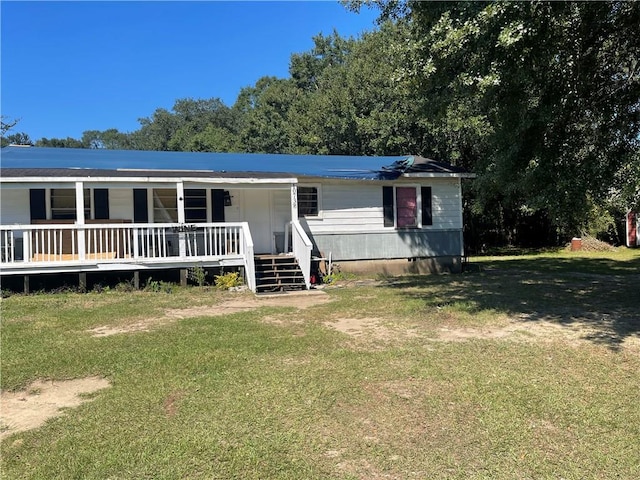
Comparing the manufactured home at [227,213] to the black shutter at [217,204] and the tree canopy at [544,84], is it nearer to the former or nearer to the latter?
the black shutter at [217,204]

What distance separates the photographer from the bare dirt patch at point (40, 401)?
3.96 m

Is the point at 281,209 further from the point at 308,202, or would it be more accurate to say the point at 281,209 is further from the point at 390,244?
the point at 390,244

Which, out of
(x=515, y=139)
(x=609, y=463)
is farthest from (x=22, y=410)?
(x=515, y=139)

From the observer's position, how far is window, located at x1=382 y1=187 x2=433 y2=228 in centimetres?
1452

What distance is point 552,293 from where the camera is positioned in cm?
1019

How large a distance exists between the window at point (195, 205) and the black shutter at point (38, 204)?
3516 mm

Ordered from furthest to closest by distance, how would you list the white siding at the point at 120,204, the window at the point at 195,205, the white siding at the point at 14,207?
1. the window at the point at 195,205
2. the white siding at the point at 120,204
3. the white siding at the point at 14,207

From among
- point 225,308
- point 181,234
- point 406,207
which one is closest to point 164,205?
point 181,234

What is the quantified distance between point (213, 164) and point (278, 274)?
440cm

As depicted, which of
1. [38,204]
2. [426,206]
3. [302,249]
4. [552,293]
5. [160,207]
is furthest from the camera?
[426,206]

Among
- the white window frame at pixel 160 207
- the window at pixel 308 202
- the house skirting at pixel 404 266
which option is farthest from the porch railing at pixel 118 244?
the house skirting at pixel 404 266

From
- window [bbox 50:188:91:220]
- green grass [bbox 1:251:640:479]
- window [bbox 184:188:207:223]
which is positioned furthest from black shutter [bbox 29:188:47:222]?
green grass [bbox 1:251:640:479]

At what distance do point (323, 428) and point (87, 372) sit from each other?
2.92m

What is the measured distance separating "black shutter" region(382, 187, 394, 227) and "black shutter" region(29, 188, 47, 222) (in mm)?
9245
